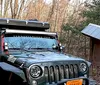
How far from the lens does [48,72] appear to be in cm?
516

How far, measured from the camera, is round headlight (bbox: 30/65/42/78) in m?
5.00

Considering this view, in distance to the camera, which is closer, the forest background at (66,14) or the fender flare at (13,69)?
the fender flare at (13,69)

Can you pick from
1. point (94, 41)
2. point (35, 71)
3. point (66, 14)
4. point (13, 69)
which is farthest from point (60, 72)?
point (66, 14)

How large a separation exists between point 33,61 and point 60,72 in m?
0.69

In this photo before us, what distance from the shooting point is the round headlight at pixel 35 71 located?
5.00m

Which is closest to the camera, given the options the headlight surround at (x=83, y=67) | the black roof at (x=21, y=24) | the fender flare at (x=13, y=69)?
the fender flare at (x=13, y=69)

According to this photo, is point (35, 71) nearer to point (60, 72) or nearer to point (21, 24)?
point (60, 72)

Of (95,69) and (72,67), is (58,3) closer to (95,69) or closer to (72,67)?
(95,69)

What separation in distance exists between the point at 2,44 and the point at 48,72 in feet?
5.31

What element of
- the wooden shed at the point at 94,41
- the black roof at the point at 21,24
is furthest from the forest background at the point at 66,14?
the black roof at the point at 21,24

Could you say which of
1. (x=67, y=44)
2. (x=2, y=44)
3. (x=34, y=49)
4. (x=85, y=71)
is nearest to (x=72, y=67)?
(x=85, y=71)

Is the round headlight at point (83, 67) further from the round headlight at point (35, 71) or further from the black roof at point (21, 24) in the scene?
the black roof at point (21, 24)

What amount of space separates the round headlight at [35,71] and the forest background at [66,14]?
9.88m

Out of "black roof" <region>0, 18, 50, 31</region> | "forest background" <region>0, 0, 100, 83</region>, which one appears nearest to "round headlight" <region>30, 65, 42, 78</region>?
Result: "black roof" <region>0, 18, 50, 31</region>
